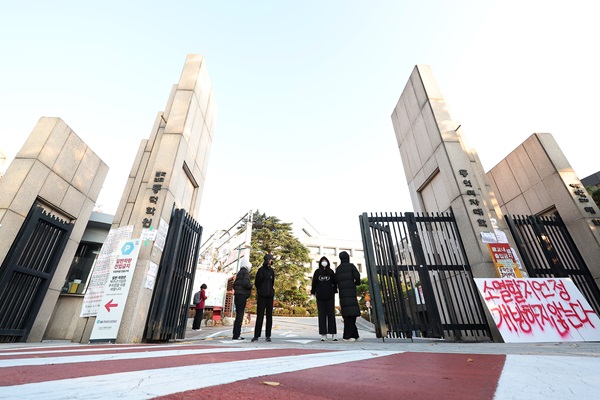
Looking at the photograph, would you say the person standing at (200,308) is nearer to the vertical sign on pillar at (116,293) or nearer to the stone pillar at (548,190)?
the vertical sign on pillar at (116,293)

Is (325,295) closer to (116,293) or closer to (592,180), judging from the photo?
(116,293)

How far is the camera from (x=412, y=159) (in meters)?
10.5

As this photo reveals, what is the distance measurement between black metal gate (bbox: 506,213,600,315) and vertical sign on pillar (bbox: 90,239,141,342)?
9.99 m

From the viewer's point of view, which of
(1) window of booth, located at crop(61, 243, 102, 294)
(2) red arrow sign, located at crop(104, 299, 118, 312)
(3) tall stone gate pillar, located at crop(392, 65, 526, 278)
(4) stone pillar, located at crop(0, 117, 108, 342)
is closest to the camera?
(2) red arrow sign, located at crop(104, 299, 118, 312)

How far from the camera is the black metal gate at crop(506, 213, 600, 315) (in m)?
7.95

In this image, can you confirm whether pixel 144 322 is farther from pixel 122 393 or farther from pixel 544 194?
pixel 544 194

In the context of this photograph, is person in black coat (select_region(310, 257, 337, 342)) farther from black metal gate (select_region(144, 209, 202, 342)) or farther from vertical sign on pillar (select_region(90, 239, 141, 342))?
vertical sign on pillar (select_region(90, 239, 141, 342))

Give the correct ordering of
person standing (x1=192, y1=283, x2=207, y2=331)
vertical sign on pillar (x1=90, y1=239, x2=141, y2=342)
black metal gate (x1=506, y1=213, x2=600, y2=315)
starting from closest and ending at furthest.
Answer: vertical sign on pillar (x1=90, y1=239, x2=141, y2=342)
black metal gate (x1=506, y1=213, x2=600, y2=315)
person standing (x1=192, y1=283, x2=207, y2=331)

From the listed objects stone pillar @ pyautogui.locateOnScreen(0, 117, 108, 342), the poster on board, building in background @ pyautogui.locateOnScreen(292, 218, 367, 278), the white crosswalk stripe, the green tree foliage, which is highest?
building in background @ pyautogui.locateOnScreen(292, 218, 367, 278)

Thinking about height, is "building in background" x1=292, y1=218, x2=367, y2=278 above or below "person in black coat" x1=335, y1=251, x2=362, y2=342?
above

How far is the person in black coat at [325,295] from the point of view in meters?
6.17

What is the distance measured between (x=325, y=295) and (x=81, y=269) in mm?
8899

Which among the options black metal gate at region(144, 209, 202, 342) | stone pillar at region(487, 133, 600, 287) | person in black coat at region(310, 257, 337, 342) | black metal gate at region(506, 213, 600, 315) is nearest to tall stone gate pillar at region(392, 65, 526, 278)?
black metal gate at region(506, 213, 600, 315)

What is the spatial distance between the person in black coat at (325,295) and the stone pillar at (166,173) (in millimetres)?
3800
